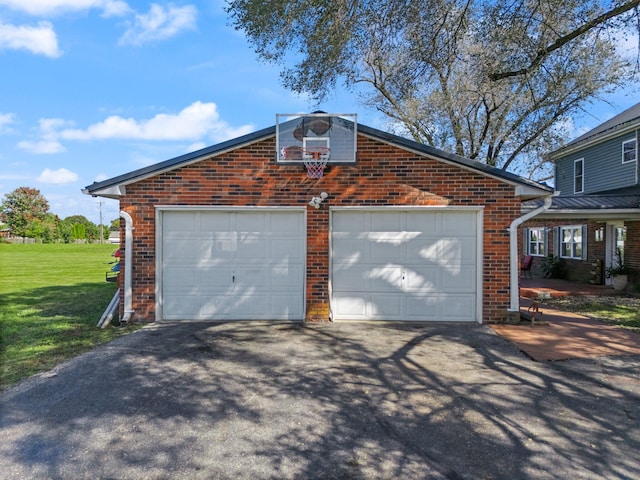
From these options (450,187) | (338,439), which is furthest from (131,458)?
(450,187)

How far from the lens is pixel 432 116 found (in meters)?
18.5

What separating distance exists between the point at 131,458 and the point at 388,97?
686 inches

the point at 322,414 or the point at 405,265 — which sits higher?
the point at 405,265

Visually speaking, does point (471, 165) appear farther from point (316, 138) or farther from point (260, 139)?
point (260, 139)

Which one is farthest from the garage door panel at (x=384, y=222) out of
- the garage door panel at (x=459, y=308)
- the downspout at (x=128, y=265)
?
the downspout at (x=128, y=265)

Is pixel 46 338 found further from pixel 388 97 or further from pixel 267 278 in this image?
pixel 388 97

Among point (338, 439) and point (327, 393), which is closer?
point (338, 439)

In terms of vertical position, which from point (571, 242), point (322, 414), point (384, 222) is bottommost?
point (322, 414)

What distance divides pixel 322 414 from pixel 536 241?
19.4m

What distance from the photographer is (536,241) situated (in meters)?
20.6

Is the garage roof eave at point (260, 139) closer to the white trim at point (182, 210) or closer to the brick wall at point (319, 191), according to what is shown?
the brick wall at point (319, 191)

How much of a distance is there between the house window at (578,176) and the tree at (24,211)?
186 ft

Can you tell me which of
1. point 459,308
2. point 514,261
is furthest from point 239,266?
point 514,261

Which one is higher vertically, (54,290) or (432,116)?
(432,116)
